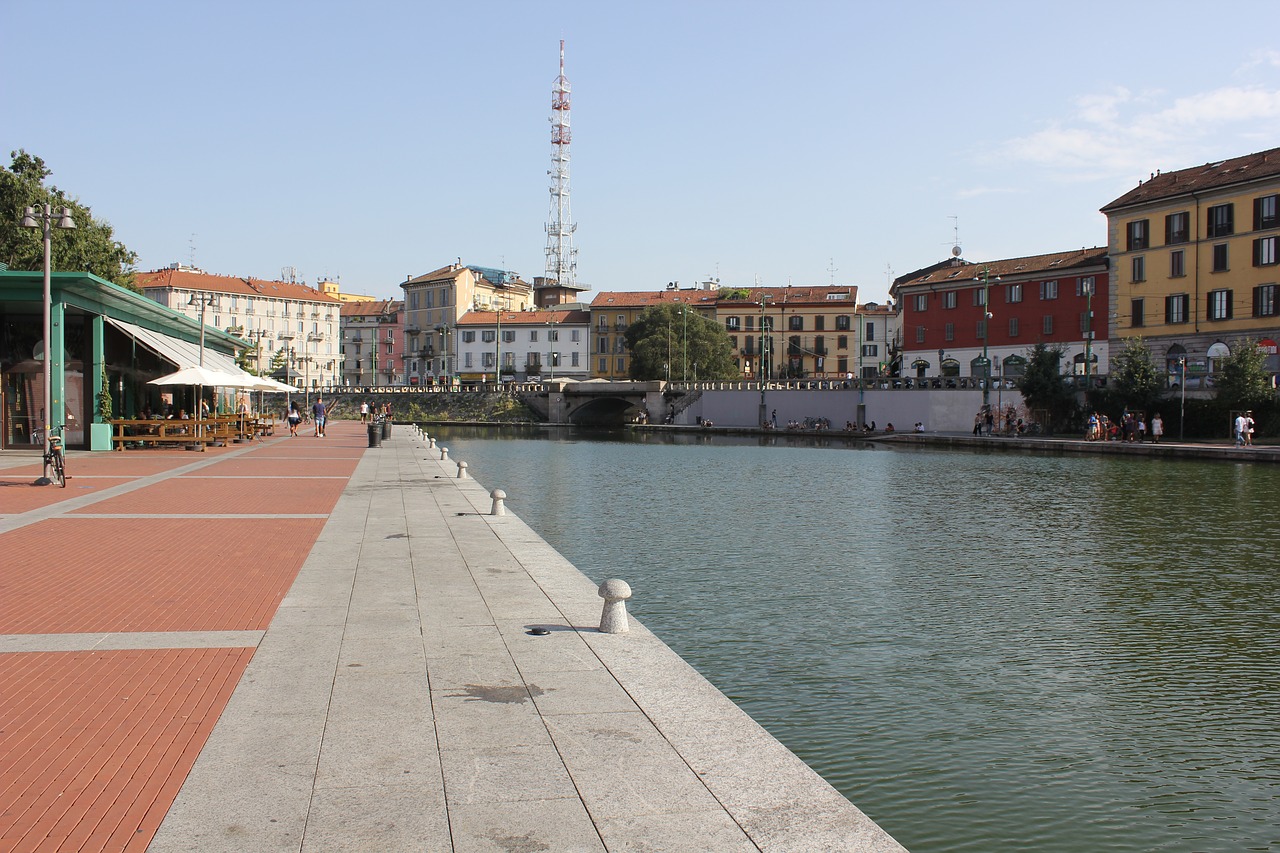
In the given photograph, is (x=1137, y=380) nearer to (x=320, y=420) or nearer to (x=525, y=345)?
(x=320, y=420)

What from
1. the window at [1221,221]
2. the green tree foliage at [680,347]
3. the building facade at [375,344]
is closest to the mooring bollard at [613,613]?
the window at [1221,221]

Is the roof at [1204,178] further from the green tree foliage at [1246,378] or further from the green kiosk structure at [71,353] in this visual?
the green kiosk structure at [71,353]

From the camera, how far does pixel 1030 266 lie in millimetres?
72188

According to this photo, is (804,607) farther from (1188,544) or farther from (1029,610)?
(1188,544)

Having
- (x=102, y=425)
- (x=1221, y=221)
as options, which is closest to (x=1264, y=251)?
(x=1221, y=221)

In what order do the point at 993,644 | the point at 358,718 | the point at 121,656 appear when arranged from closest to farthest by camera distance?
the point at 358,718 < the point at 121,656 < the point at 993,644

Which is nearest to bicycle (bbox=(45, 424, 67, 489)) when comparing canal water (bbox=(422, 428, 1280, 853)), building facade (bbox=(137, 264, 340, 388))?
canal water (bbox=(422, 428, 1280, 853))

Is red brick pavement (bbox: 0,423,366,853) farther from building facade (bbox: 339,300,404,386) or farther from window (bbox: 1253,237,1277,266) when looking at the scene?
building facade (bbox: 339,300,404,386)

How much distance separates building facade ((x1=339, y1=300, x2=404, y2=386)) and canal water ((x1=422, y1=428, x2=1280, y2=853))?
10906 centimetres

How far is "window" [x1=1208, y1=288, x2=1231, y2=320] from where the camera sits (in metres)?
55.6

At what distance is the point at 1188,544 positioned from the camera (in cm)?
1891

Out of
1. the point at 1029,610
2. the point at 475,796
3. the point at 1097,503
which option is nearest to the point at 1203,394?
the point at 1097,503

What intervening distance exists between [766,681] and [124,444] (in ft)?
102

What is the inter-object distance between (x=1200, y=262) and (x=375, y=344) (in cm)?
9534
